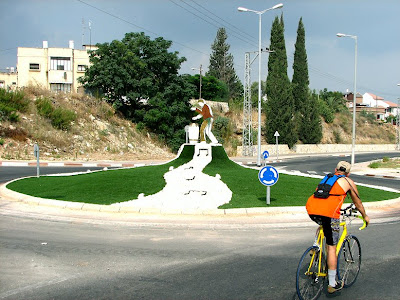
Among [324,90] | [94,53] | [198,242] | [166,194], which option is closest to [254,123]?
[94,53]

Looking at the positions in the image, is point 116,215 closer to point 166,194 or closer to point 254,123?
point 166,194

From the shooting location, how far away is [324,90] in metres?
82.7

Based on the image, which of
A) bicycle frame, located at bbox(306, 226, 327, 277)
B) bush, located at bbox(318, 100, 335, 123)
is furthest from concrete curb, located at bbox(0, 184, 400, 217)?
bush, located at bbox(318, 100, 335, 123)

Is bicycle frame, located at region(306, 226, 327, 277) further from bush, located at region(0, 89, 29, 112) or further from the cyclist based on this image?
bush, located at region(0, 89, 29, 112)

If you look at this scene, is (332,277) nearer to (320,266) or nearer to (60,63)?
(320,266)

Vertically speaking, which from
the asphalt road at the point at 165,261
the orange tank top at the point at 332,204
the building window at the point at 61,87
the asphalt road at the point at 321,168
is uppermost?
the building window at the point at 61,87

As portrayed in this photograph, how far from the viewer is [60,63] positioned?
53.4 metres

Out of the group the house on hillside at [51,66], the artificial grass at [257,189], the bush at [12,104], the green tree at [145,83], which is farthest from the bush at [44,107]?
the artificial grass at [257,189]

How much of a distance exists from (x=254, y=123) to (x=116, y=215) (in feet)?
150

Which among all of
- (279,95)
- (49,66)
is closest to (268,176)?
(279,95)

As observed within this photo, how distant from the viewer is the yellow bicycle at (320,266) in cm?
469

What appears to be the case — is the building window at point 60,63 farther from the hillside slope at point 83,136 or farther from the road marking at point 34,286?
the road marking at point 34,286

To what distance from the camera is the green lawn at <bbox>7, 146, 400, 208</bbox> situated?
38.2ft

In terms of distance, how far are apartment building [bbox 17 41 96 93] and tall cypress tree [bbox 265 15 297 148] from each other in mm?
24268
